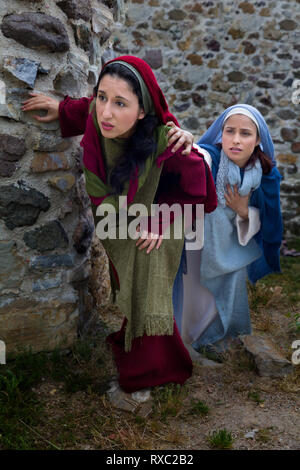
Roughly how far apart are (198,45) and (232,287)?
3582 mm

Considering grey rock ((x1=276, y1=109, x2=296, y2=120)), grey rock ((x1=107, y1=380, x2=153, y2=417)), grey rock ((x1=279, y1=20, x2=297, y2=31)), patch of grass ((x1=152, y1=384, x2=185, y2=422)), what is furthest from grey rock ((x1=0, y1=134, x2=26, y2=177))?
grey rock ((x1=279, y1=20, x2=297, y2=31))

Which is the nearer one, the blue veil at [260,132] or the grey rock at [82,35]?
the grey rock at [82,35]

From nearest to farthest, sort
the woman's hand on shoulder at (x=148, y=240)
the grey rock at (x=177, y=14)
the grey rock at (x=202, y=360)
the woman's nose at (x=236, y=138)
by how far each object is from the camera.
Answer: the woman's hand on shoulder at (x=148, y=240) < the woman's nose at (x=236, y=138) < the grey rock at (x=202, y=360) < the grey rock at (x=177, y=14)

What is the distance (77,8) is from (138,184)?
111 centimetres

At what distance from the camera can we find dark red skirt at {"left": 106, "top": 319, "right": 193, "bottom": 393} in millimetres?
2277

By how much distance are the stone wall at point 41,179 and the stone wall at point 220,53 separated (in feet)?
8.77

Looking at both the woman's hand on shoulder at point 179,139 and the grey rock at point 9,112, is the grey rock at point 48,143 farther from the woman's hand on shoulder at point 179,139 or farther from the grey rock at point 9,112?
the woman's hand on shoulder at point 179,139

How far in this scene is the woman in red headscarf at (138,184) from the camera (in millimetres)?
1912

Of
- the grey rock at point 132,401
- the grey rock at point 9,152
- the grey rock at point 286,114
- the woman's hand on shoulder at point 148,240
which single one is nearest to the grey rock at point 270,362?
the grey rock at point 132,401

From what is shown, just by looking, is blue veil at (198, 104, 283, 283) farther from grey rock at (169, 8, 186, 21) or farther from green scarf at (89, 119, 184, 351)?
grey rock at (169, 8, 186, 21)

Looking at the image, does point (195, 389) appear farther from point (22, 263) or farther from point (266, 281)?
point (266, 281)

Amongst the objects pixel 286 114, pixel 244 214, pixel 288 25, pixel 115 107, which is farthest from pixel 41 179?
pixel 288 25

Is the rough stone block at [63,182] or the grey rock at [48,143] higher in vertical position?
the grey rock at [48,143]

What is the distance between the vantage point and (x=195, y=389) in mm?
Answer: 2434
